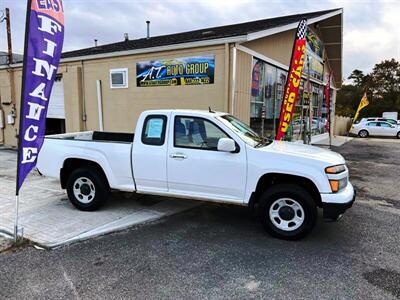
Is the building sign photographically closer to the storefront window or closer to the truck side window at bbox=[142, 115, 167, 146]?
the storefront window

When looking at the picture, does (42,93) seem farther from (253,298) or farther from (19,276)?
(253,298)

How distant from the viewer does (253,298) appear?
3.14 metres

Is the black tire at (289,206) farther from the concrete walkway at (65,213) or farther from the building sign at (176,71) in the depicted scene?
the building sign at (176,71)

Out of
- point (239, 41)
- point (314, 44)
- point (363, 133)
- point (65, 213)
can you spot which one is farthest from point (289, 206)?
point (363, 133)

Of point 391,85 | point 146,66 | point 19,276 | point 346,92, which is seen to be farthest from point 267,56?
point 346,92

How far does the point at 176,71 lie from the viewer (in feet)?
31.0

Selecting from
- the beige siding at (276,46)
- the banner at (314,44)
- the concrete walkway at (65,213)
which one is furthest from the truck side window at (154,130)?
the banner at (314,44)

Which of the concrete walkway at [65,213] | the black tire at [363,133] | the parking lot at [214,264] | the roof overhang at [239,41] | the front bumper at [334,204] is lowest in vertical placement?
the parking lot at [214,264]

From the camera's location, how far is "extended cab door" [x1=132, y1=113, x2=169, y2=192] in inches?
198

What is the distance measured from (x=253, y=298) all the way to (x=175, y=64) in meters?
7.55

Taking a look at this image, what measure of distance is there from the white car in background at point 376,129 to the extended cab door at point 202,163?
24.2m

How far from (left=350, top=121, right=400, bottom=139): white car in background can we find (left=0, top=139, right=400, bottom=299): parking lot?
22360 millimetres

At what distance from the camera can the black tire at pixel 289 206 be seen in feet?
14.3

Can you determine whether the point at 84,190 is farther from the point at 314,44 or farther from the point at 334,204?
the point at 314,44
